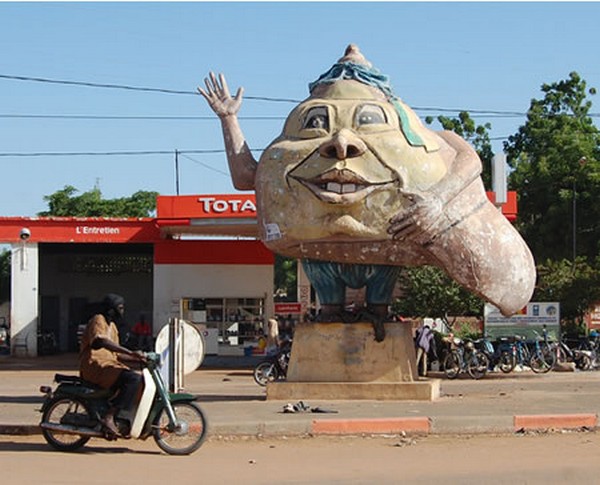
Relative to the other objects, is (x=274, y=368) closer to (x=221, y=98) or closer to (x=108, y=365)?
(x=221, y=98)

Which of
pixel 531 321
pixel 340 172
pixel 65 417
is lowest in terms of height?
pixel 65 417

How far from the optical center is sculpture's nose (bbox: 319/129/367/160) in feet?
47.9

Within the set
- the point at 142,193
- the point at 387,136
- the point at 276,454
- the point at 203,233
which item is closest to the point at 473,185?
the point at 387,136

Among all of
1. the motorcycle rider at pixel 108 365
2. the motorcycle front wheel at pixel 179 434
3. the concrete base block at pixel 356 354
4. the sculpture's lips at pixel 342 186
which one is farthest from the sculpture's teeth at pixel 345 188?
the motorcycle front wheel at pixel 179 434

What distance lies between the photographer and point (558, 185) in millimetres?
42031

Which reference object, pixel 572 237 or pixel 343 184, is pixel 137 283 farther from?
pixel 343 184

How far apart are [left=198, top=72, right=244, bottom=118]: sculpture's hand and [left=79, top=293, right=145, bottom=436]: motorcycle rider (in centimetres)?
665

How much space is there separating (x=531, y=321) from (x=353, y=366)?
11.5 metres

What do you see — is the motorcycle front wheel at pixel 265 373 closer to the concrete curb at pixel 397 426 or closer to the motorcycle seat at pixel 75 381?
the concrete curb at pixel 397 426

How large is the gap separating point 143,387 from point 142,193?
53.5 metres

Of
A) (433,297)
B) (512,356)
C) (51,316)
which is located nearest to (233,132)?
(512,356)

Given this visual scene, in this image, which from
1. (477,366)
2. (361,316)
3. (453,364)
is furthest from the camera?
(453,364)

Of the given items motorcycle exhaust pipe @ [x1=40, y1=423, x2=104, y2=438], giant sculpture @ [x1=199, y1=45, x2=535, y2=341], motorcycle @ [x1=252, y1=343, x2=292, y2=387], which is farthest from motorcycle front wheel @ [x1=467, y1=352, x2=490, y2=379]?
motorcycle exhaust pipe @ [x1=40, y1=423, x2=104, y2=438]

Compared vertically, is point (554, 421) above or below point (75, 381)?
below
